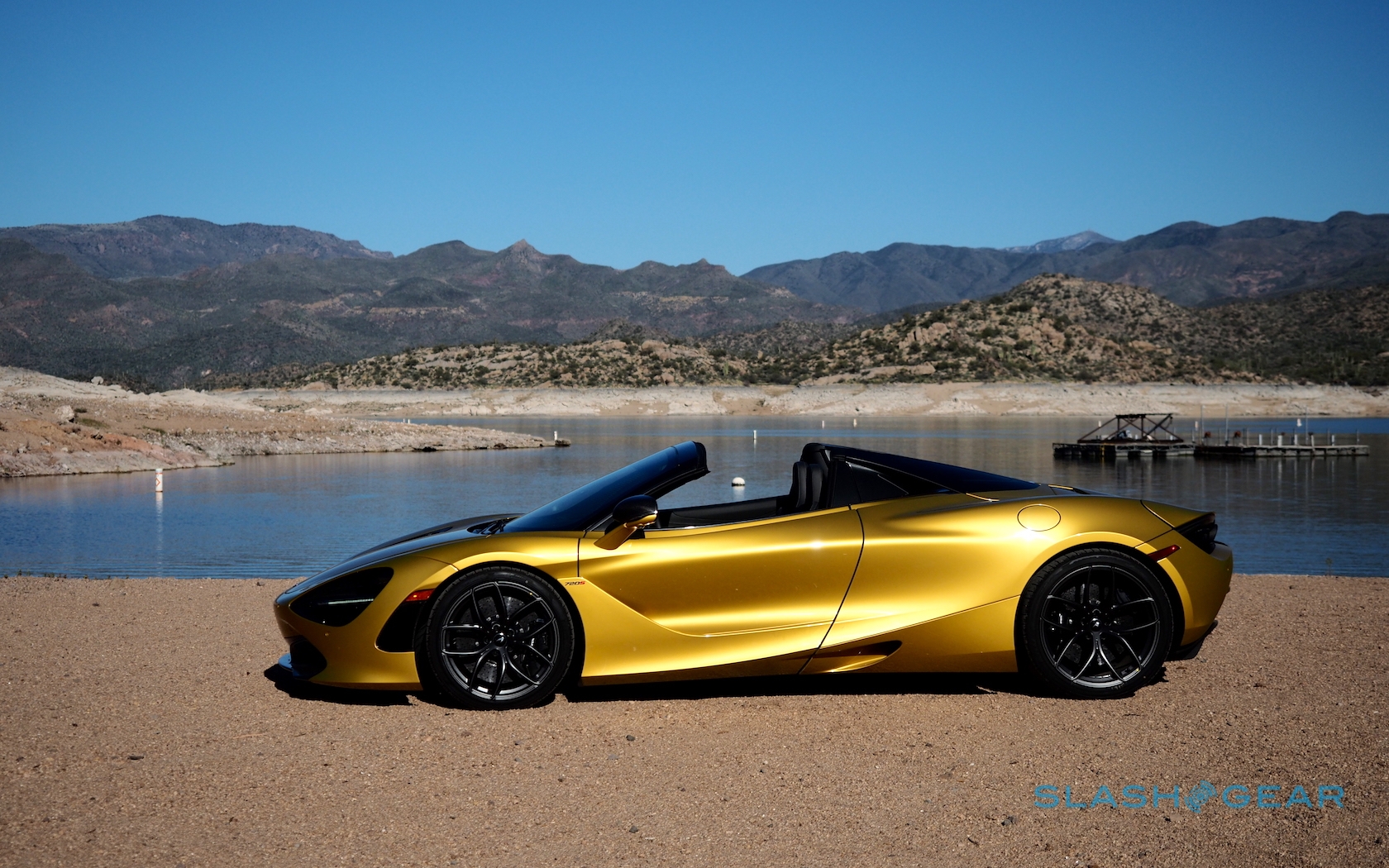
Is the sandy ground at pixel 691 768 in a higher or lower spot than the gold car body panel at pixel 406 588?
lower

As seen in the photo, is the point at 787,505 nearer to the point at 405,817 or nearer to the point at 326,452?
the point at 405,817

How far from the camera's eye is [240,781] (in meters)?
4.65

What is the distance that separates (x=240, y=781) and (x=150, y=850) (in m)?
0.74

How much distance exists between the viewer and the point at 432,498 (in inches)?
917

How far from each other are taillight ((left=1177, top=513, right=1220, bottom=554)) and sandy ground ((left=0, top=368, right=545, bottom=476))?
30.2 m

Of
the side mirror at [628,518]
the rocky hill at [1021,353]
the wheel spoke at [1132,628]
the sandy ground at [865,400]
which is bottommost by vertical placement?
the wheel spoke at [1132,628]

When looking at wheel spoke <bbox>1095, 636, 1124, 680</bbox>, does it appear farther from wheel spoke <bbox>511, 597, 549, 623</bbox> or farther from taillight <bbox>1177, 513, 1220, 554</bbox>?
wheel spoke <bbox>511, 597, 549, 623</bbox>

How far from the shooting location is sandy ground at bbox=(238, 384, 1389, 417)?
88500 millimetres

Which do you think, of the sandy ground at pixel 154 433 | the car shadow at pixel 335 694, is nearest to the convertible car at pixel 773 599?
the car shadow at pixel 335 694

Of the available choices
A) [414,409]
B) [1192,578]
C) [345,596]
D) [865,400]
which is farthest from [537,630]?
[414,409]

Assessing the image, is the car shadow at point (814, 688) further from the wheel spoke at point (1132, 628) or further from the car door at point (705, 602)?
the wheel spoke at point (1132, 628)

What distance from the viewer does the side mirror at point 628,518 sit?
5.50m

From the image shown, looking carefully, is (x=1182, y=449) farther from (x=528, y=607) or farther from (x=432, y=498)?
(x=528, y=607)

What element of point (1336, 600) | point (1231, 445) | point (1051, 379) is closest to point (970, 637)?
point (1336, 600)
